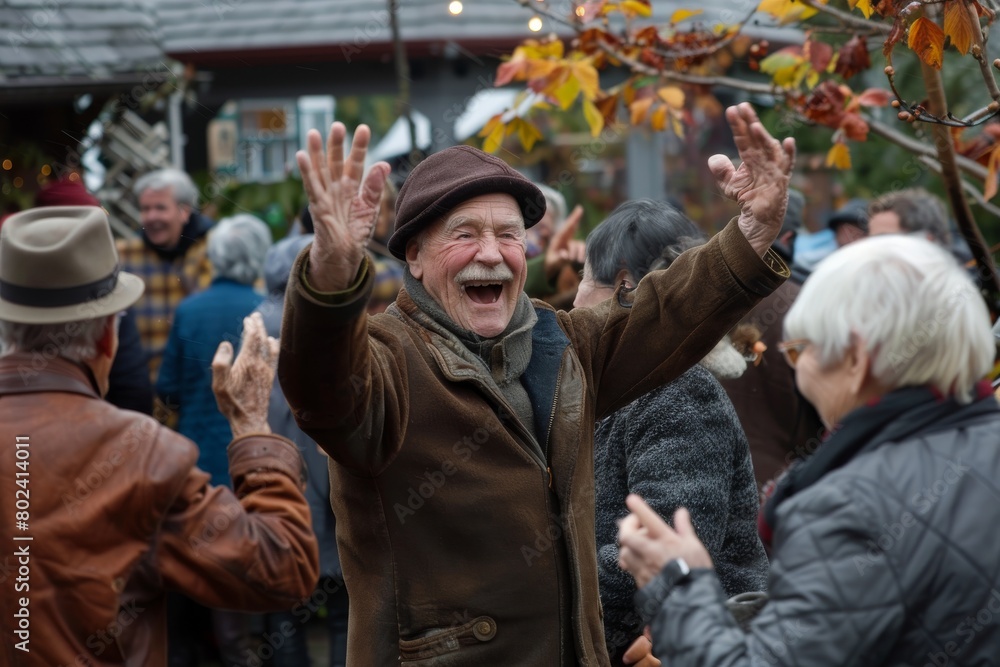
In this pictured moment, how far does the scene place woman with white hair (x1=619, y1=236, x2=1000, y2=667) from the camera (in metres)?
2.01

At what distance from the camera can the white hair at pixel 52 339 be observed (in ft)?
8.98

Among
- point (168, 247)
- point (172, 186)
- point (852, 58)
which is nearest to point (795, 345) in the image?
point (852, 58)

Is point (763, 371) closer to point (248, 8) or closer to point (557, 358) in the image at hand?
point (557, 358)

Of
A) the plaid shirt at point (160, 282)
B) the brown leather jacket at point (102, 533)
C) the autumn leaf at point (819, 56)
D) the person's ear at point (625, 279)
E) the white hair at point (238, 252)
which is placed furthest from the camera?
the plaid shirt at point (160, 282)

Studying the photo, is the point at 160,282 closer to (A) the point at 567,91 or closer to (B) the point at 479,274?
(A) the point at 567,91

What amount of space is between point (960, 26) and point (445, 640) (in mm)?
1944

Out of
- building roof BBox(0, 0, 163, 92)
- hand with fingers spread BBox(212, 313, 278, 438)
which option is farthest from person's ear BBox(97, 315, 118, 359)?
building roof BBox(0, 0, 163, 92)

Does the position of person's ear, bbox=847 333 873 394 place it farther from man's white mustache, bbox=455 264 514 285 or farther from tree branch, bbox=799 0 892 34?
tree branch, bbox=799 0 892 34

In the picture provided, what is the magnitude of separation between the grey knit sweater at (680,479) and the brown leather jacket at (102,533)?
3.30ft

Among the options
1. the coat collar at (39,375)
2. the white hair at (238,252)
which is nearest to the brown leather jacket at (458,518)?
the coat collar at (39,375)

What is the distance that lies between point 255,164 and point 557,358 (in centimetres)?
1230

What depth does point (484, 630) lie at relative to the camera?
9.18ft

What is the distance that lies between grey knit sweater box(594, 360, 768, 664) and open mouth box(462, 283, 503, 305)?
0.61 m

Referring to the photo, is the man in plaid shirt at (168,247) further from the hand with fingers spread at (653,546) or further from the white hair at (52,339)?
the hand with fingers spread at (653,546)
